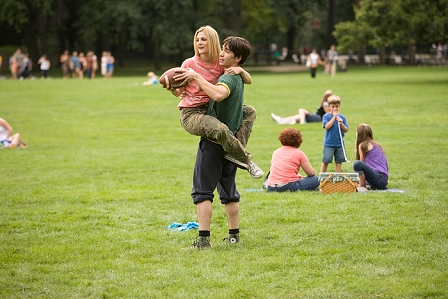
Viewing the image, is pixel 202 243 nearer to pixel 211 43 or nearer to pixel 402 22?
pixel 211 43

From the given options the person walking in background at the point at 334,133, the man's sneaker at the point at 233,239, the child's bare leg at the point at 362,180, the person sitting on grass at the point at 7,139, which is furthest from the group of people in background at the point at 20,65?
the man's sneaker at the point at 233,239

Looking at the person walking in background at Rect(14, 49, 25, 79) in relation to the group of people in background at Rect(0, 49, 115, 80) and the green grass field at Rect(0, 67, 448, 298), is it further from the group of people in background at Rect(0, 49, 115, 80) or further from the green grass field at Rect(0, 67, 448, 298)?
the green grass field at Rect(0, 67, 448, 298)

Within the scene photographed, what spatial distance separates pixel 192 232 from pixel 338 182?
9.97ft

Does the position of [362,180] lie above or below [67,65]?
above

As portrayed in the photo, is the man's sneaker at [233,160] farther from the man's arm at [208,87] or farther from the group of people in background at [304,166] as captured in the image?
the group of people in background at [304,166]

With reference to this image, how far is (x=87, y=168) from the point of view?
14258 millimetres

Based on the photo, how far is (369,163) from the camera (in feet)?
35.9

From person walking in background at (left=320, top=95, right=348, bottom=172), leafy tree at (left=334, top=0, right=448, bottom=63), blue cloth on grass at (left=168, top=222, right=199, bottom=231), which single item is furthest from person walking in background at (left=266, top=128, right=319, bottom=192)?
leafy tree at (left=334, top=0, right=448, bottom=63)

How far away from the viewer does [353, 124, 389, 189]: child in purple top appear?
35.1ft

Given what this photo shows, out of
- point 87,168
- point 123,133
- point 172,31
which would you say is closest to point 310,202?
point 87,168

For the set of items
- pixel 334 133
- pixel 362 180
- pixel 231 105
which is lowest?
pixel 362 180

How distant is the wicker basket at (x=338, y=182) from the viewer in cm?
1031

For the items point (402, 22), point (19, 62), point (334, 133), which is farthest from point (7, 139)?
point (19, 62)

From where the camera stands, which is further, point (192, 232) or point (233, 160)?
point (192, 232)
